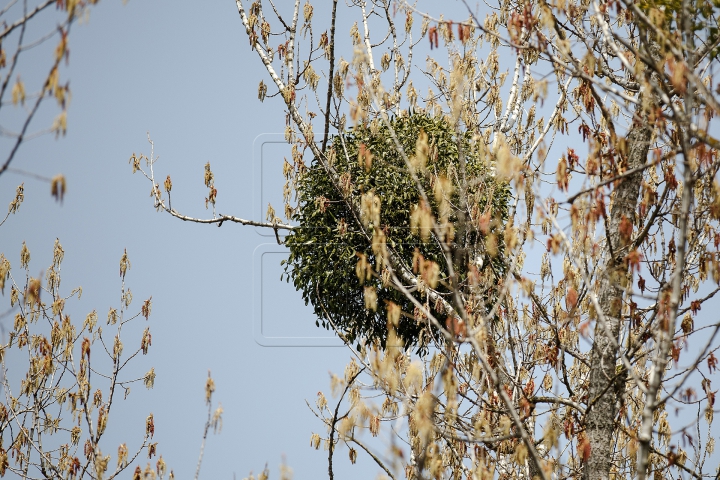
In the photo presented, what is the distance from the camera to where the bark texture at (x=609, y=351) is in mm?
3926

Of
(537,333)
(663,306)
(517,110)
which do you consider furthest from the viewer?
(517,110)

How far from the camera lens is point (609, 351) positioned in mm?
4051

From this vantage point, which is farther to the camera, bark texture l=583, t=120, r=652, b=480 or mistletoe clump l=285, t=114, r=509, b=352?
mistletoe clump l=285, t=114, r=509, b=352

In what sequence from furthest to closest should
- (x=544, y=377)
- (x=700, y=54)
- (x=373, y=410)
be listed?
(x=544, y=377)
(x=700, y=54)
(x=373, y=410)

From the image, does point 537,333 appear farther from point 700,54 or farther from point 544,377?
point 700,54

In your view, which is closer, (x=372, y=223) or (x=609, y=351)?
(x=609, y=351)

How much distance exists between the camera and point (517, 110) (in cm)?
710

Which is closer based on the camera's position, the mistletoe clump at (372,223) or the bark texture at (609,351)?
the bark texture at (609,351)

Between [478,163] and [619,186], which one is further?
[478,163]

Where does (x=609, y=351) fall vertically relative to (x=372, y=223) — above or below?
below

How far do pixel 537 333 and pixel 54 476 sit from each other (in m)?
3.24

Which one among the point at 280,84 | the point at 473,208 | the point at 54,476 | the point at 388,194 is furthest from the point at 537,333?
the point at 54,476

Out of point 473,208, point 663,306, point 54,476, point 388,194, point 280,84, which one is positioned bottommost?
point 54,476

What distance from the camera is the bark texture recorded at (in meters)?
3.93
